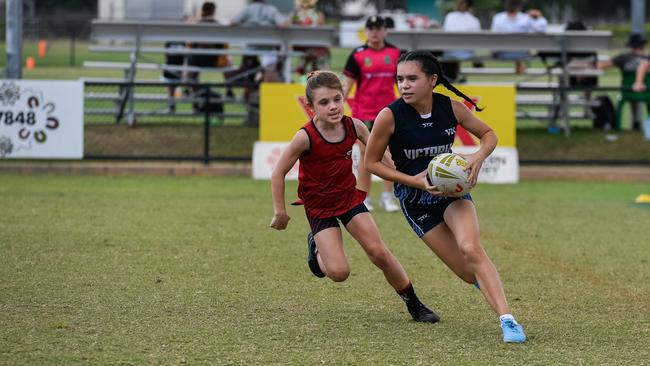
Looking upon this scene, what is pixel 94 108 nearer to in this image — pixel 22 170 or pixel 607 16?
pixel 22 170

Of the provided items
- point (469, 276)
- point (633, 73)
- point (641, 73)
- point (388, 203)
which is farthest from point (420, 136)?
point (633, 73)

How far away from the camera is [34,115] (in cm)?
1661

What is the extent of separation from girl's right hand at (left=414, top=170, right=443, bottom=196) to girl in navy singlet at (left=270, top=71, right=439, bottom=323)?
0.67 metres

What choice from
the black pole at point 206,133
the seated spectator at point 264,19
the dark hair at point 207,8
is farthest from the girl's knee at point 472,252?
the dark hair at point 207,8

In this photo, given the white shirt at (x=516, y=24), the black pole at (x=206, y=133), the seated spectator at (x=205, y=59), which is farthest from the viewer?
the seated spectator at (x=205, y=59)

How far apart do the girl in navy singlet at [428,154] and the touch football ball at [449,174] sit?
0.07 meters

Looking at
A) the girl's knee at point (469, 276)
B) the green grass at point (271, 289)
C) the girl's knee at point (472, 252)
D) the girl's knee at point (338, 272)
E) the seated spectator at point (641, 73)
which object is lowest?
the green grass at point (271, 289)

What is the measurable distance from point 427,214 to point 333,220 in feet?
2.30

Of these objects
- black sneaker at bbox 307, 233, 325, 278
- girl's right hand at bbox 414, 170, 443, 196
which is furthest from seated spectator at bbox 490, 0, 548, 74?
girl's right hand at bbox 414, 170, 443, 196

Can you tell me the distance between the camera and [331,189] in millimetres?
7684

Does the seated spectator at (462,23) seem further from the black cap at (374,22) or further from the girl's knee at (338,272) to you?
the girl's knee at (338,272)

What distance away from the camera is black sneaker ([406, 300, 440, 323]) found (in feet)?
24.7

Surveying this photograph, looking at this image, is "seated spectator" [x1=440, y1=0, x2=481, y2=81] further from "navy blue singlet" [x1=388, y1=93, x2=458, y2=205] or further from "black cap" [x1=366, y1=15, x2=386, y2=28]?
"navy blue singlet" [x1=388, y1=93, x2=458, y2=205]

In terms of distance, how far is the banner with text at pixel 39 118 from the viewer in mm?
16531
